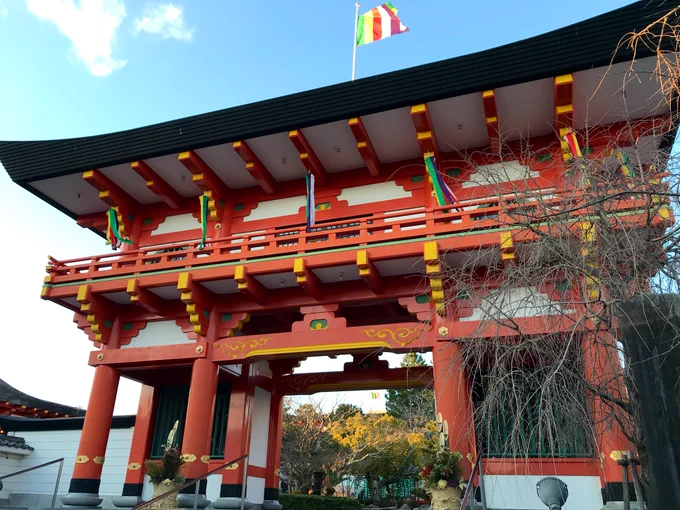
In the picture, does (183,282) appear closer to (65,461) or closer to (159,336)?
(159,336)

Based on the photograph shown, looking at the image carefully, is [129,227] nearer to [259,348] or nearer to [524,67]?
[259,348]

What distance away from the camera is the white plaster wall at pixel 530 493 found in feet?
27.0

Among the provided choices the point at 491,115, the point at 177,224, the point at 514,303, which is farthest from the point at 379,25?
the point at 514,303

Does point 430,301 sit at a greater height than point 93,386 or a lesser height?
greater

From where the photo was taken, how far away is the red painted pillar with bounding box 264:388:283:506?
12.5m

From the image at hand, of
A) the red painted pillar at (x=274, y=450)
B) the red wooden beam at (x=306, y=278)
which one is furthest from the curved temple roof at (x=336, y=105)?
the red painted pillar at (x=274, y=450)

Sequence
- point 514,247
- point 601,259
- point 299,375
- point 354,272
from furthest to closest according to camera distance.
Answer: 1. point 299,375
2. point 354,272
3. point 514,247
4. point 601,259

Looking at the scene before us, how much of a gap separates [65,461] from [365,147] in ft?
35.5

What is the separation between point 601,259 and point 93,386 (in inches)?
410

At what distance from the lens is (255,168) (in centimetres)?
1147

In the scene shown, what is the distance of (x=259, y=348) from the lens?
413 inches

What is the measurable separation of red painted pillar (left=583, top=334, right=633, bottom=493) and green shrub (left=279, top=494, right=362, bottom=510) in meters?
12.5

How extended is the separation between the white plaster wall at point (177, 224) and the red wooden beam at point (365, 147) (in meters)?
4.41

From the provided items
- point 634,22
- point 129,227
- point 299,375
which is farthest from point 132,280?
point 634,22
